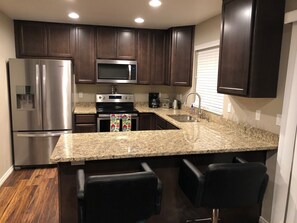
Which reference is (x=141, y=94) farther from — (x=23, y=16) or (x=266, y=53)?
(x=266, y=53)

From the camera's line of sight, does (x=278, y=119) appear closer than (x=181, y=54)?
Yes

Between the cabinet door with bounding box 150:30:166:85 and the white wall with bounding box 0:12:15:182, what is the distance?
2.44 meters

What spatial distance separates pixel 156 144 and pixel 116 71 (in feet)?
8.42

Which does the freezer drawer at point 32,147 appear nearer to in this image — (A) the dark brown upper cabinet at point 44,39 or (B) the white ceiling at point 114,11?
(A) the dark brown upper cabinet at point 44,39

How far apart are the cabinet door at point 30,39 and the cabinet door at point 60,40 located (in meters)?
0.10

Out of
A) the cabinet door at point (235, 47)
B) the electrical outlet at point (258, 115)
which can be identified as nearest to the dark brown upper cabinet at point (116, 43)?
the cabinet door at point (235, 47)

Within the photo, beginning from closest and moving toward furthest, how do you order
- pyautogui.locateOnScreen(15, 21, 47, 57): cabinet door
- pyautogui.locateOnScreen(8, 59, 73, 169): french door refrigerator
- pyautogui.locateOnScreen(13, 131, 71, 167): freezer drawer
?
1. pyautogui.locateOnScreen(8, 59, 73, 169): french door refrigerator
2. pyautogui.locateOnScreen(13, 131, 71, 167): freezer drawer
3. pyautogui.locateOnScreen(15, 21, 47, 57): cabinet door

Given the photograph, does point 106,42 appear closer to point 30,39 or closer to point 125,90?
point 125,90

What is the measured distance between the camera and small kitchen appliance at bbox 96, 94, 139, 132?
4125mm

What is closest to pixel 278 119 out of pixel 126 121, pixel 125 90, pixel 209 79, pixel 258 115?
pixel 258 115

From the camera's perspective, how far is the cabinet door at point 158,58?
14.9ft

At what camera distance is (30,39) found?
4031 millimetres

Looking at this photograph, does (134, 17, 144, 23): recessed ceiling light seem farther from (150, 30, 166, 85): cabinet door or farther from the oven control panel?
the oven control panel

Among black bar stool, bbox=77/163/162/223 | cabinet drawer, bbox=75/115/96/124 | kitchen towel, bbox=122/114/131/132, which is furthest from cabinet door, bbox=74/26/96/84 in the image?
black bar stool, bbox=77/163/162/223
